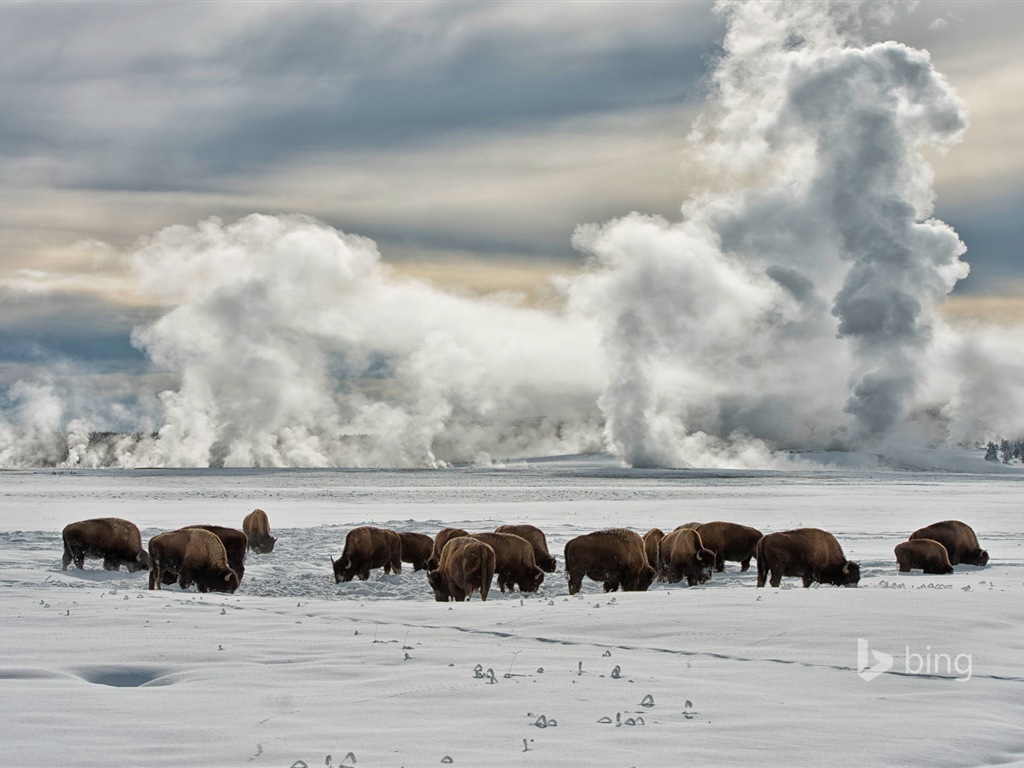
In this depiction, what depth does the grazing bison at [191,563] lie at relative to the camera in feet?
61.0

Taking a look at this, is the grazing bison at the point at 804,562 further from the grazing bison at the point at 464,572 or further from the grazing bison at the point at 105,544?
the grazing bison at the point at 105,544

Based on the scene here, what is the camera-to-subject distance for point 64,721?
6777 mm

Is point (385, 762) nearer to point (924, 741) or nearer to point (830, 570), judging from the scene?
point (924, 741)

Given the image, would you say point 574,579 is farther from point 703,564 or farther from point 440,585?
point 703,564

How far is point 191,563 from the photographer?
61.1 feet

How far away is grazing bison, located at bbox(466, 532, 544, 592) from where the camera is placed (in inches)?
750

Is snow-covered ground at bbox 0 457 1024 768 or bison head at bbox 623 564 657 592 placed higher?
snow-covered ground at bbox 0 457 1024 768

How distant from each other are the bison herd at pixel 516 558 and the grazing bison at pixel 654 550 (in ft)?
0.08

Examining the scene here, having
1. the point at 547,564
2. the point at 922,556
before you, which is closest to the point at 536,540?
the point at 547,564

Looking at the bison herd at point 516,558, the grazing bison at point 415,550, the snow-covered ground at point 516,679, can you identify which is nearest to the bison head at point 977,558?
the bison herd at point 516,558

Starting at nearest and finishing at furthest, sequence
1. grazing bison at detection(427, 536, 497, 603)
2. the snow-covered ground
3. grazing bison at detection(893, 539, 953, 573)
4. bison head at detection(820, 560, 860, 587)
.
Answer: the snow-covered ground < grazing bison at detection(427, 536, 497, 603) < bison head at detection(820, 560, 860, 587) < grazing bison at detection(893, 539, 953, 573)

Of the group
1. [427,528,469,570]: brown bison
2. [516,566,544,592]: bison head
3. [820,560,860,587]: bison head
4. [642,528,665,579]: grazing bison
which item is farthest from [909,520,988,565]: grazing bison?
[427,528,469,570]: brown bison

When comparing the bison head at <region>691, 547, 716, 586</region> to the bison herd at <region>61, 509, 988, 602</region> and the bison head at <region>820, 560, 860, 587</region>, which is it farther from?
the bison head at <region>820, 560, 860, 587</region>

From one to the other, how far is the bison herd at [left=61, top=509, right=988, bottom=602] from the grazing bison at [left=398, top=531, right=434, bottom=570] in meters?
2.01
